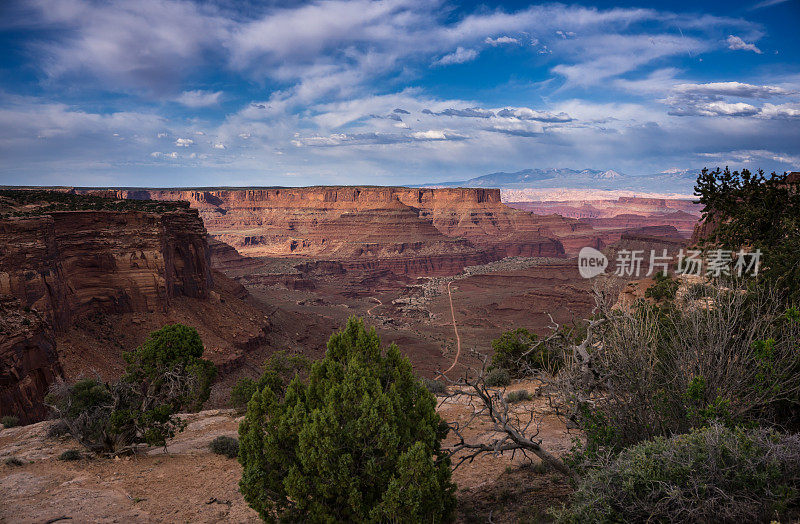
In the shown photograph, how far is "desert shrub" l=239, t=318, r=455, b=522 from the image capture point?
816 centimetres

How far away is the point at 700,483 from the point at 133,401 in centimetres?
1731

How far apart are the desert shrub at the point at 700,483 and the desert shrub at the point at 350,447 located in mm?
2711

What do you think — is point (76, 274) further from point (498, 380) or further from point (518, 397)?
point (518, 397)

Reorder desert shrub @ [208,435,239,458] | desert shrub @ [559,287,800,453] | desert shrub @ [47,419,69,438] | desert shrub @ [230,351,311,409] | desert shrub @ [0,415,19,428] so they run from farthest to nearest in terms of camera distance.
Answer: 1. desert shrub @ [230,351,311,409]
2. desert shrub @ [0,415,19,428]
3. desert shrub @ [47,419,69,438]
4. desert shrub @ [208,435,239,458]
5. desert shrub @ [559,287,800,453]

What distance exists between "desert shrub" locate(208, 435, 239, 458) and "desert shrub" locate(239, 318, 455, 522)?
283 inches

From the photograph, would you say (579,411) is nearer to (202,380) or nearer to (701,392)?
(701,392)

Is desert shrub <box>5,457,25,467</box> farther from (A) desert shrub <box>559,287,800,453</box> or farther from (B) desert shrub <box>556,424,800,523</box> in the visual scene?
(A) desert shrub <box>559,287,800,453</box>

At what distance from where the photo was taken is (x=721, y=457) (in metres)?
6.66

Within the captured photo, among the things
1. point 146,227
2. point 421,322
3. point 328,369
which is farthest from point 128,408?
point 421,322

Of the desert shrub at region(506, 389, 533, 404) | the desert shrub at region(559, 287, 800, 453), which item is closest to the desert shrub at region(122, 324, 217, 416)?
the desert shrub at region(506, 389, 533, 404)

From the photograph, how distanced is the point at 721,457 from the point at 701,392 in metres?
1.61

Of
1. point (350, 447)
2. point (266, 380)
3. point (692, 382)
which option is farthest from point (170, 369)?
point (692, 382)

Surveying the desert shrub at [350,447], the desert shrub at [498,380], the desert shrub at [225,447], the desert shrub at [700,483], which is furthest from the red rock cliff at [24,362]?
the desert shrub at [700,483]

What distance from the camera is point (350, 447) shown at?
860 centimetres
